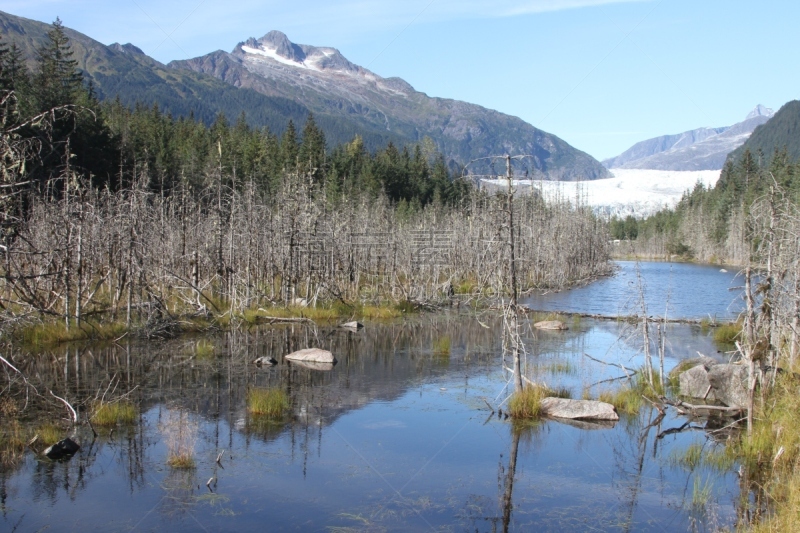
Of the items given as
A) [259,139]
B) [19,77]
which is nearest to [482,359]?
[19,77]

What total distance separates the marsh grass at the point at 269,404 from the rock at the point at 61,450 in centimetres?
491

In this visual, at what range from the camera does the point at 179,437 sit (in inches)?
648

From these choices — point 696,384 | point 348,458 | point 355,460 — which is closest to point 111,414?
point 348,458

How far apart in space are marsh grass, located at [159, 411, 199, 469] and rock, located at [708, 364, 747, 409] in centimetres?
1480

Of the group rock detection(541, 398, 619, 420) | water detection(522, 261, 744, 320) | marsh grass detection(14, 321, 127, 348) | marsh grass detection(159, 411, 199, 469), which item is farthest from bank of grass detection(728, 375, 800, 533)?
marsh grass detection(14, 321, 127, 348)

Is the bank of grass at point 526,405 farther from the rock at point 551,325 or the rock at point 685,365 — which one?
the rock at point 551,325

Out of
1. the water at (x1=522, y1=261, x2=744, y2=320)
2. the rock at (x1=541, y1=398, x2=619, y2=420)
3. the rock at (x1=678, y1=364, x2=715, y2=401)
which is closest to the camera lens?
the rock at (x1=541, y1=398, x2=619, y2=420)

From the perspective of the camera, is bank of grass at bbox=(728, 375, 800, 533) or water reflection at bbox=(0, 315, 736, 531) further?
bank of grass at bbox=(728, 375, 800, 533)

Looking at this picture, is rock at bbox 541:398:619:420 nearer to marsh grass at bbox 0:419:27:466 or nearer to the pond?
the pond

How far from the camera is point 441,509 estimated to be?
13.3 meters

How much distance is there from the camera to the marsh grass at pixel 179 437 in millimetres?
14945

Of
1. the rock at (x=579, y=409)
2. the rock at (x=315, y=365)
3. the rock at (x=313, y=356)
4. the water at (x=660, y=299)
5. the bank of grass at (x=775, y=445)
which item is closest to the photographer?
the bank of grass at (x=775, y=445)

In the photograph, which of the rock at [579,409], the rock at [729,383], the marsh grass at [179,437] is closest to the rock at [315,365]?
the marsh grass at [179,437]

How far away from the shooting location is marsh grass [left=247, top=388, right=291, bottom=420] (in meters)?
18.9
